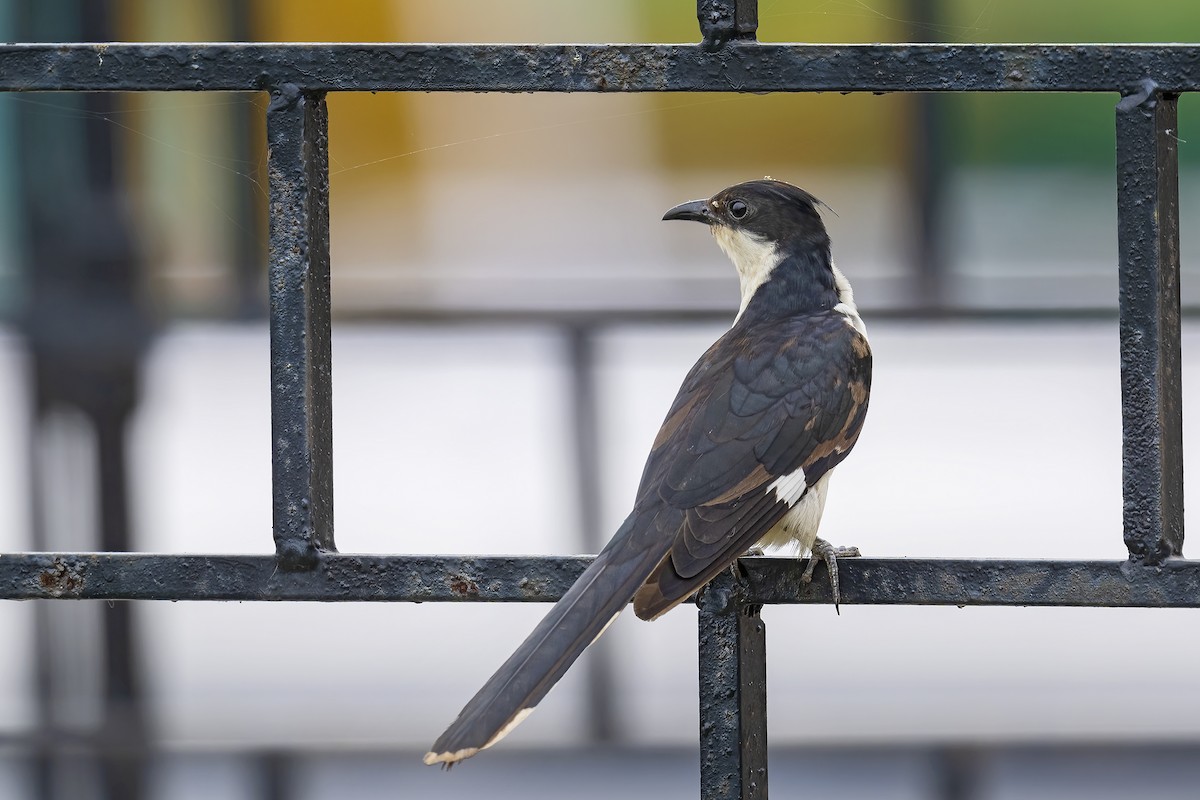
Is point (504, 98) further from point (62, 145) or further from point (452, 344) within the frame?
point (62, 145)

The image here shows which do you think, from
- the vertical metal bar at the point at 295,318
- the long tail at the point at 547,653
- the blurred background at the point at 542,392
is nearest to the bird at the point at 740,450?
the long tail at the point at 547,653

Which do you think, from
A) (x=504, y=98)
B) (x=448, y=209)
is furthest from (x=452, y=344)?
(x=504, y=98)

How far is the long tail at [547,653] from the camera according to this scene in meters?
1.42

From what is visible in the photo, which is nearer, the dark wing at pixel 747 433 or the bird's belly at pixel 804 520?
the dark wing at pixel 747 433

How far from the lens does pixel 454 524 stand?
14.6 ft

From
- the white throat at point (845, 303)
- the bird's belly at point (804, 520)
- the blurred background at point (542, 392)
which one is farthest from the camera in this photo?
the blurred background at point (542, 392)

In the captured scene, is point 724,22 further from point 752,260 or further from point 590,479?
point 590,479

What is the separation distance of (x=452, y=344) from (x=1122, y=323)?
3111mm

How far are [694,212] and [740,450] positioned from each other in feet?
2.65

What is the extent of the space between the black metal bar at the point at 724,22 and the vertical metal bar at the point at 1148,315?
37cm

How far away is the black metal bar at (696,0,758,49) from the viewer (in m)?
1.47

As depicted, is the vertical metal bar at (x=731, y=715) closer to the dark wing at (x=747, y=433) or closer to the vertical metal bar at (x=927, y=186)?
the dark wing at (x=747, y=433)

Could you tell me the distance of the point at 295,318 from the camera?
5.03ft

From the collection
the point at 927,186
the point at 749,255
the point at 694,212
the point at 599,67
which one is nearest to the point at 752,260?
the point at 749,255
